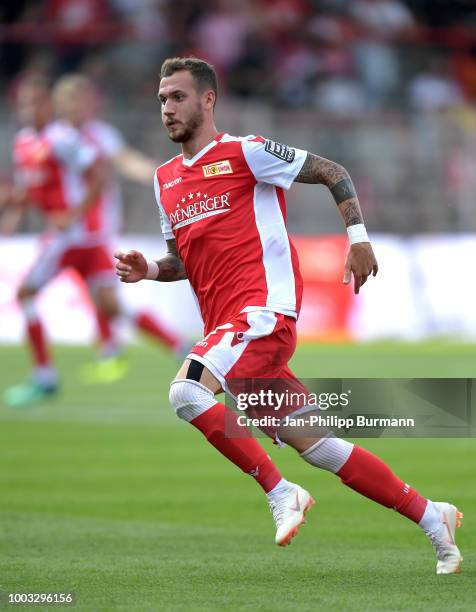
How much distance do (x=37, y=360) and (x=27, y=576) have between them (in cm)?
821

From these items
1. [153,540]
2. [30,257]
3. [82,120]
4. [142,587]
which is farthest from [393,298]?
[142,587]

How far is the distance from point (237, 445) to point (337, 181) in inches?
50.6

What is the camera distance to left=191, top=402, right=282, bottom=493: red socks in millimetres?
6371

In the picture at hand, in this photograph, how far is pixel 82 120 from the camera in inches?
612

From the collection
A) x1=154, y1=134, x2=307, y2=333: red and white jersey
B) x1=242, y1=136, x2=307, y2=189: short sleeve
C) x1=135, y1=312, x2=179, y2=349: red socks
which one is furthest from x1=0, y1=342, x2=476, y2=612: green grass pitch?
x1=242, y1=136, x2=307, y2=189: short sleeve

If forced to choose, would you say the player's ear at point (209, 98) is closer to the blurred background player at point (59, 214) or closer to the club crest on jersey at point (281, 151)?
the club crest on jersey at point (281, 151)

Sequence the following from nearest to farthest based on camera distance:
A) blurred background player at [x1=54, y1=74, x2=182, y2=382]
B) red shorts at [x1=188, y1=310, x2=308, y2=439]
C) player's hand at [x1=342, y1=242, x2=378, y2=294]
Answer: player's hand at [x1=342, y1=242, x2=378, y2=294] → red shorts at [x1=188, y1=310, x2=308, y2=439] → blurred background player at [x1=54, y1=74, x2=182, y2=382]

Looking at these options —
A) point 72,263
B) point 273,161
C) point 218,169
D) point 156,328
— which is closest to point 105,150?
point 72,263

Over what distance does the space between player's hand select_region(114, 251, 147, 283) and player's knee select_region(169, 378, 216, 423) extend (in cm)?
69

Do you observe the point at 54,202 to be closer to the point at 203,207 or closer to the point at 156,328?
the point at 156,328

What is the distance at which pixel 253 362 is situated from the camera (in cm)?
648

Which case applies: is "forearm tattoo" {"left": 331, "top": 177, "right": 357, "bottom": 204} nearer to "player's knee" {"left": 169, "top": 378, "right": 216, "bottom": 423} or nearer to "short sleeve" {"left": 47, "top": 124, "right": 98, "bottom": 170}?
"player's knee" {"left": 169, "top": 378, "right": 216, "bottom": 423}

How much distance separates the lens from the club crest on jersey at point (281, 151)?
21.7 feet

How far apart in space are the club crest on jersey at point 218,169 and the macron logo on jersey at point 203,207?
0.32ft
